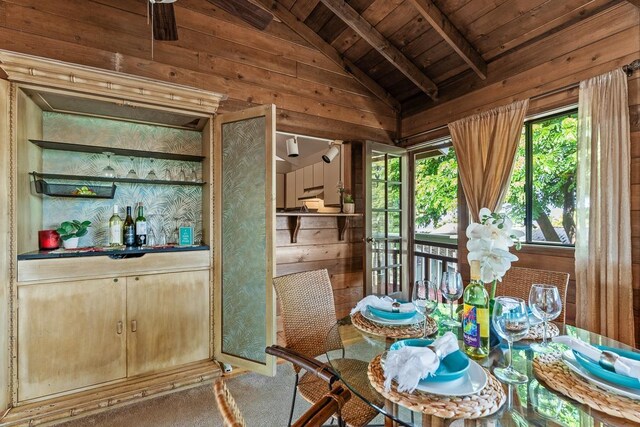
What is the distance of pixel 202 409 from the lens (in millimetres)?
2090

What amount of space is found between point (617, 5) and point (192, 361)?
13.5 feet

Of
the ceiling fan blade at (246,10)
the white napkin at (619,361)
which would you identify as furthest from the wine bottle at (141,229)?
the white napkin at (619,361)

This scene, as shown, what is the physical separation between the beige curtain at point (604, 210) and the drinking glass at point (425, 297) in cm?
149

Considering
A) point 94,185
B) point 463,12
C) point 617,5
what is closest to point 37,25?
point 94,185

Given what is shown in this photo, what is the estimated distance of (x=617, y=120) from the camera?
81.5 inches

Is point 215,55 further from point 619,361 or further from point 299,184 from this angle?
point 619,361

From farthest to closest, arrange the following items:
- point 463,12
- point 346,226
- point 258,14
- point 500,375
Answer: point 346,226 < point 463,12 < point 258,14 < point 500,375

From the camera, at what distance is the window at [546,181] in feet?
8.24

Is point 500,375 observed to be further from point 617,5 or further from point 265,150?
point 617,5

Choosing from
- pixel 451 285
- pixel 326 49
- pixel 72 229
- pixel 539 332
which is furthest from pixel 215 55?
pixel 539 332

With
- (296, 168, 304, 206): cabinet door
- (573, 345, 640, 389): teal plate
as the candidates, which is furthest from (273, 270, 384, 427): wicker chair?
(296, 168, 304, 206): cabinet door

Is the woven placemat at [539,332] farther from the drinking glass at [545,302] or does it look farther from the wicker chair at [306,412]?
the wicker chair at [306,412]

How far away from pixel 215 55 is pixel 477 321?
9.57ft

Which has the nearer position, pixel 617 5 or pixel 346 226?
pixel 617 5
